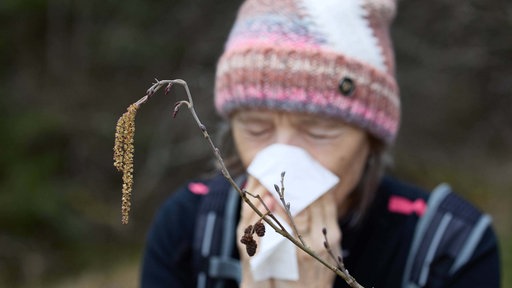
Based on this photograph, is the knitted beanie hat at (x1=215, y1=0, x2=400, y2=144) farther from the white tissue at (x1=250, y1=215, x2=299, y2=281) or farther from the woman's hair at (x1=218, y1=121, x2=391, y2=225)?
the white tissue at (x1=250, y1=215, x2=299, y2=281)

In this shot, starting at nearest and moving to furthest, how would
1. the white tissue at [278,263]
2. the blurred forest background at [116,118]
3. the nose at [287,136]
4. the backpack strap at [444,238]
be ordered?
the white tissue at [278,263] → the nose at [287,136] → the backpack strap at [444,238] → the blurred forest background at [116,118]

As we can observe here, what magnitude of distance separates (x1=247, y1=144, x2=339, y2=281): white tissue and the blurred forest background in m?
3.38

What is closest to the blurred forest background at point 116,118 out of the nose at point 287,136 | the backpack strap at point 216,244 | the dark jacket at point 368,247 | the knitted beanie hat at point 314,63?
the dark jacket at point 368,247

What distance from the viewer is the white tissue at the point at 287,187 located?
2.02 metres

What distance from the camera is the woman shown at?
2096mm

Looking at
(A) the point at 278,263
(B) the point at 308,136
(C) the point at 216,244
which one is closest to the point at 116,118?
(C) the point at 216,244

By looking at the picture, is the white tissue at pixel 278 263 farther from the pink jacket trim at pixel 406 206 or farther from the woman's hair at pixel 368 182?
the pink jacket trim at pixel 406 206

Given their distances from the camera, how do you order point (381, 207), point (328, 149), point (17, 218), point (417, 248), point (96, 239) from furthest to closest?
→ point (96, 239) < point (17, 218) < point (381, 207) < point (417, 248) < point (328, 149)

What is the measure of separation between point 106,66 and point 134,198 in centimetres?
126

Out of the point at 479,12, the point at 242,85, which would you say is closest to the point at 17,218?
the point at 479,12

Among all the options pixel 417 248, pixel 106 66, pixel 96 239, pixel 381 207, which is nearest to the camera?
pixel 417 248

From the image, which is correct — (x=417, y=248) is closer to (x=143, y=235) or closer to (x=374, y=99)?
(x=374, y=99)

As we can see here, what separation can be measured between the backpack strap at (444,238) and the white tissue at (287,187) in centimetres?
41

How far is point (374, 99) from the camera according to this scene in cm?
220
